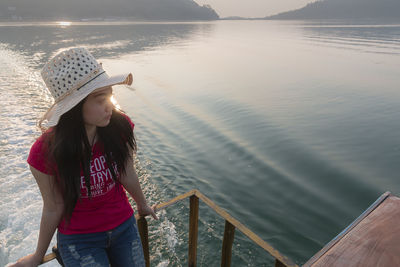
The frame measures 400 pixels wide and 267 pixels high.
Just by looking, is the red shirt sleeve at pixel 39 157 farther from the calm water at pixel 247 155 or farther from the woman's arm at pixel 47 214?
the calm water at pixel 247 155

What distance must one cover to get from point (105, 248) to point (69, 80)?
4.67 feet

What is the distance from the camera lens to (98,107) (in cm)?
193

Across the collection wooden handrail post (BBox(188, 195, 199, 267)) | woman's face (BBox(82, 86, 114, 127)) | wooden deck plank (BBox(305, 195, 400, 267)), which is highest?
woman's face (BBox(82, 86, 114, 127))

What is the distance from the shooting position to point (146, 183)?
7316 millimetres

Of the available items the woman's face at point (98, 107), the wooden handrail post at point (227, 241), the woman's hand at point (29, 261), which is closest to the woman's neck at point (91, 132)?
the woman's face at point (98, 107)

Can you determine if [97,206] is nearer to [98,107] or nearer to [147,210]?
[147,210]

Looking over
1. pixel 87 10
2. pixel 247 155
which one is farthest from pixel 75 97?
pixel 87 10

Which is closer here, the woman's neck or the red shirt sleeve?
the red shirt sleeve

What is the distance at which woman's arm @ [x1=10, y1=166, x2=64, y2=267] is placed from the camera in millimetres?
1914

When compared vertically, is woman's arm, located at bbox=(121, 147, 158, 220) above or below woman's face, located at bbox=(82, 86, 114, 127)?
below

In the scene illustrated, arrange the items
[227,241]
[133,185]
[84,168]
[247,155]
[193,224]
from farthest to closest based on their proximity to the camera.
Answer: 1. [247,155]
2. [193,224]
3. [227,241]
4. [133,185]
5. [84,168]

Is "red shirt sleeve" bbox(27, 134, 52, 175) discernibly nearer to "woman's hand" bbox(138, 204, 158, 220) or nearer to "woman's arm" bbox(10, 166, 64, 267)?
"woman's arm" bbox(10, 166, 64, 267)

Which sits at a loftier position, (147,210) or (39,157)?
(39,157)

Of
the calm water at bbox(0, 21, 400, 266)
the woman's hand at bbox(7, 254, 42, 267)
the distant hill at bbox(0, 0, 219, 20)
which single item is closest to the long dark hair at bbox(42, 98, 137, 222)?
the woman's hand at bbox(7, 254, 42, 267)
